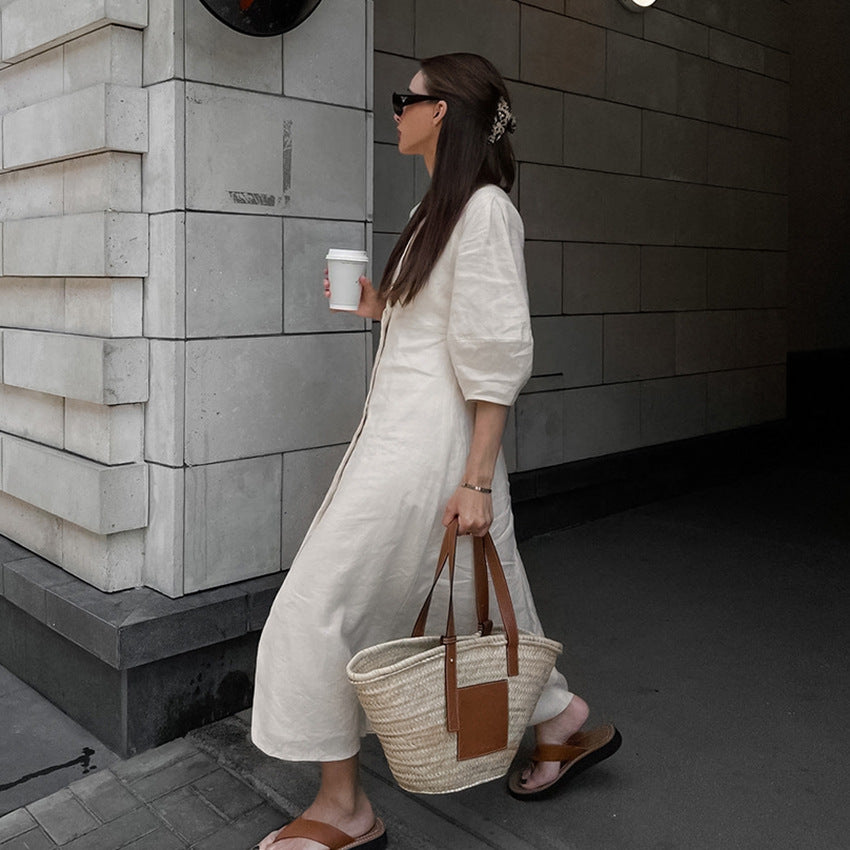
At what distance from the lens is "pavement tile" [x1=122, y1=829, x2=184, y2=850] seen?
10.1 ft

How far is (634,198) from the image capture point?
7.09 metres

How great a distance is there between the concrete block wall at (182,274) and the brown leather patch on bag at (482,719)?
57.9 inches

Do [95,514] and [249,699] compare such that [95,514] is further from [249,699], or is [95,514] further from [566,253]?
[566,253]

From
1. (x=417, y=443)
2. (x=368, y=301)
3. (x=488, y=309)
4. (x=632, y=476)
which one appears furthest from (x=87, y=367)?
(x=632, y=476)

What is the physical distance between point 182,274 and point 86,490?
910 mm

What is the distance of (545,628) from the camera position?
486 centimetres

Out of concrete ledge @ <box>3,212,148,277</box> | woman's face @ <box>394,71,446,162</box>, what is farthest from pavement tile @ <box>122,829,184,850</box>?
woman's face @ <box>394,71,446,162</box>

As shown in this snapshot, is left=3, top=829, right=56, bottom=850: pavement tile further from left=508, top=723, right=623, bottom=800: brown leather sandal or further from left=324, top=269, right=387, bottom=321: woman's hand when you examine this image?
left=324, top=269, right=387, bottom=321: woman's hand

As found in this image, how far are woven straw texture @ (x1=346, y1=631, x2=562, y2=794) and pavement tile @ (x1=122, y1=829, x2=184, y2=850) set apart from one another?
0.84 m

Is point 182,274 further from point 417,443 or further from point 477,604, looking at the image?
point 477,604

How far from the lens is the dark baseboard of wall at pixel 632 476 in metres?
6.37

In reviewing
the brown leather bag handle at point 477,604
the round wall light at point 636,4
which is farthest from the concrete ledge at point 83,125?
the round wall light at point 636,4

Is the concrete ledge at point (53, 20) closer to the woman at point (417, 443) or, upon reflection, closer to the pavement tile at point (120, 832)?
the woman at point (417, 443)

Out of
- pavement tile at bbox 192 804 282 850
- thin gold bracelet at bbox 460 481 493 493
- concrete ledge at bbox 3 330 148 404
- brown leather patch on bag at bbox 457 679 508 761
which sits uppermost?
concrete ledge at bbox 3 330 148 404
